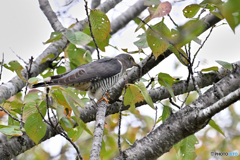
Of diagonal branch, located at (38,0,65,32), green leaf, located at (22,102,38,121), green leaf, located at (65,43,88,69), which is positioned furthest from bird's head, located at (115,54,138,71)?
green leaf, located at (22,102,38,121)

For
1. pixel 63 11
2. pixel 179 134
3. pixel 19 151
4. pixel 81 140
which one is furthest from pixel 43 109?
pixel 81 140

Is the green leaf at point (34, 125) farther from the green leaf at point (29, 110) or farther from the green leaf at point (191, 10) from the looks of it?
the green leaf at point (191, 10)

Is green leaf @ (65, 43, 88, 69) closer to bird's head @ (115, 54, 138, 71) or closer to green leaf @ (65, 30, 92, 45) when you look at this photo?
green leaf @ (65, 30, 92, 45)

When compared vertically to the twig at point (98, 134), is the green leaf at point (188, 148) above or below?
below

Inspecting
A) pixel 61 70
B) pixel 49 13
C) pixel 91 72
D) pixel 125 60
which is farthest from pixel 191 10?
pixel 125 60

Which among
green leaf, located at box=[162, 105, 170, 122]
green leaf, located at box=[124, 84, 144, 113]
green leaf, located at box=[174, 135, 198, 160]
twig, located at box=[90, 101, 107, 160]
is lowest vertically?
green leaf, located at box=[174, 135, 198, 160]

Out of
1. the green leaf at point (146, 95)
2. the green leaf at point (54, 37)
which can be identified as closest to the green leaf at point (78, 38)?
the green leaf at point (54, 37)

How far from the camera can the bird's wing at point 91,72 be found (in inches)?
132

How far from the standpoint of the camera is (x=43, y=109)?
6.62ft

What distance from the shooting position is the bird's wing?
11.0 ft

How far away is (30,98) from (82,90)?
84.1 inches

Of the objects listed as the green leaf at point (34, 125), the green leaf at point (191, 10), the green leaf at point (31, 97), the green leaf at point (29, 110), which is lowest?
the green leaf at point (34, 125)

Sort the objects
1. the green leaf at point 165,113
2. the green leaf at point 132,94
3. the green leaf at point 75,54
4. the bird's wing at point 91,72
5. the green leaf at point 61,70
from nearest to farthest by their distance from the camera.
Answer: the green leaf at point 132,94, the green leaf at point 165,113, the green leaf at point 75,54, the bird's wing at point 91,72, the green leaf at point 61,70

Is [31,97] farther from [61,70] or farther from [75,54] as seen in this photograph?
[61,70]
